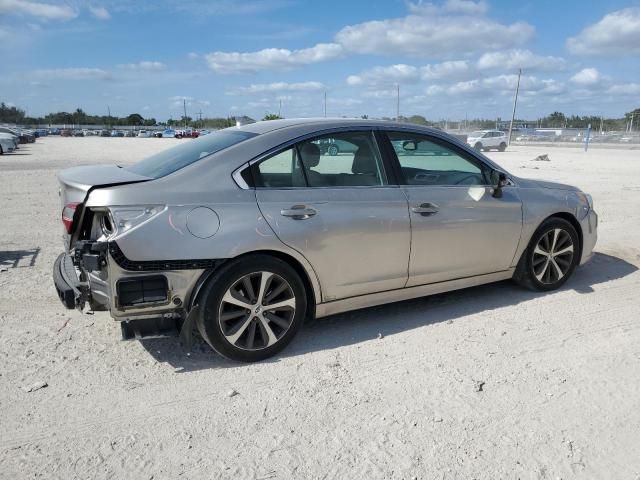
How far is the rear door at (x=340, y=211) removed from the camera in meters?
3.60

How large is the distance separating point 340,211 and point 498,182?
1.64 m

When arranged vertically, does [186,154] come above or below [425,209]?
above

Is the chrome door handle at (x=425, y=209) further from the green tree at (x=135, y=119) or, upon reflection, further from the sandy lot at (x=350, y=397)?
the green tree at (x=135, y=119)

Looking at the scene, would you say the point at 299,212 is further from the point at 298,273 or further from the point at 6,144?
the point at 6,144

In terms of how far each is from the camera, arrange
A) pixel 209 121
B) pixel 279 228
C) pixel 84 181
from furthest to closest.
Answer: pixel 209 121 < pixel 279 228 < pixel 84 181

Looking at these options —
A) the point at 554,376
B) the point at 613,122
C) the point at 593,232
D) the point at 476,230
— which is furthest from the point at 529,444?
the point at 613,122

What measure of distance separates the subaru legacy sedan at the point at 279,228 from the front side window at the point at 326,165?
1 cm

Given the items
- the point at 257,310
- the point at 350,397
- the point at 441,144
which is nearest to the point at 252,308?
the point at 257,310

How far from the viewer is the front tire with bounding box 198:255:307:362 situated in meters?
3.37

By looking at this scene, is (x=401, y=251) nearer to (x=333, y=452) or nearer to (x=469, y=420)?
(x=469, y=420)

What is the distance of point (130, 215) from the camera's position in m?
3.16

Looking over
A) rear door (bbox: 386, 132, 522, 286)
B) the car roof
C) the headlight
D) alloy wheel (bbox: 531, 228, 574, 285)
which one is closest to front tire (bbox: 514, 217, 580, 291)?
alloy wheel (bbox: 531, 228, 574, 285)

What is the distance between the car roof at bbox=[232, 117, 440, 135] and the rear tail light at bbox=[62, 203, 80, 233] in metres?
1.37

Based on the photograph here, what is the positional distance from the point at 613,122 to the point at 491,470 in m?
84.4
